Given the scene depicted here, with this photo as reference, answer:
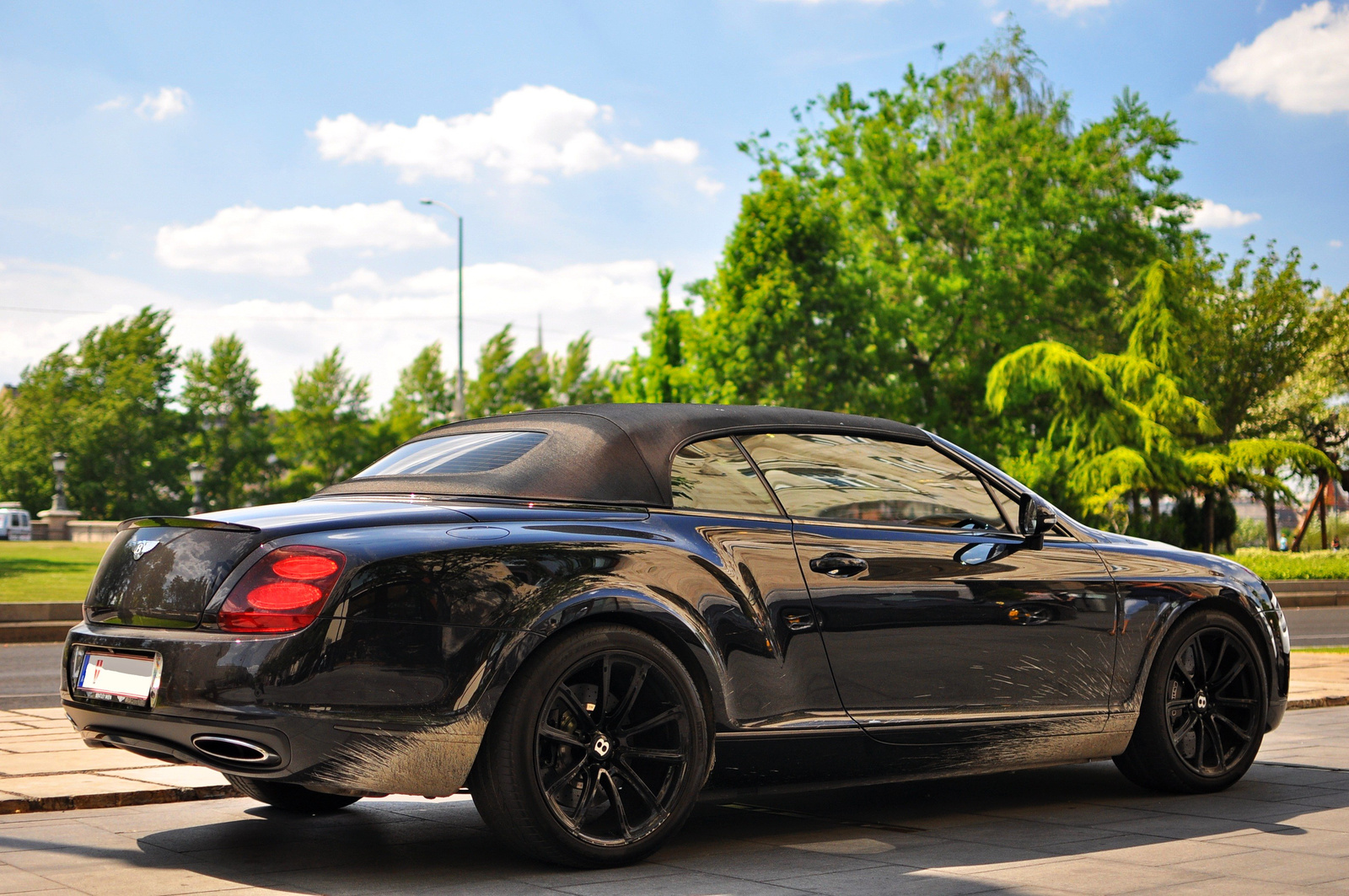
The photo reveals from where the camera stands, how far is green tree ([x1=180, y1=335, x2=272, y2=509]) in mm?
64000

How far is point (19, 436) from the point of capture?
6400 cm

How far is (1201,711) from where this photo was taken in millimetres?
5758

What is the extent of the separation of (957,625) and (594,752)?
1483 millimetres

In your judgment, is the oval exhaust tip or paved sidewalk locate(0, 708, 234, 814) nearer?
the oval exhaust tip

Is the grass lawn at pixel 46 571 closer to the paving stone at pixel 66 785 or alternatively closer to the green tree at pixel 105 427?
the paving stone at pixel 66 785

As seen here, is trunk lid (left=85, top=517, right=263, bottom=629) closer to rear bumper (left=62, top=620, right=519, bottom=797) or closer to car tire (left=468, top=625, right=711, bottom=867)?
rear bumper (left=62, top=620, right=519, bottom=797)

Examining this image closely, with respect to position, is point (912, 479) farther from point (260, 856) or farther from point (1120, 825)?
point (260, 856)

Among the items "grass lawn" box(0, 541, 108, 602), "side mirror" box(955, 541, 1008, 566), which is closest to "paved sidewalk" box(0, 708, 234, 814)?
"side mirror" box(955, 541, 1008, 566)

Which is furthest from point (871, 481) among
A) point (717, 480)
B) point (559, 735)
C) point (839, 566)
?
point (559, 735)

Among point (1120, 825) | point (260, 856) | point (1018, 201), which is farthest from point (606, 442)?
point (1018, 201)

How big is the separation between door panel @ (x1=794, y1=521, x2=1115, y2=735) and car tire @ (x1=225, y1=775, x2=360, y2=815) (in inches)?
80.1

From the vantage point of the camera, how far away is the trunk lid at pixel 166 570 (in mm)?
3889

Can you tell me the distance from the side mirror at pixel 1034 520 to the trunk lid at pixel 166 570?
9.35 ft

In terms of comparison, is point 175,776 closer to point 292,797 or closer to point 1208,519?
point 292,797
